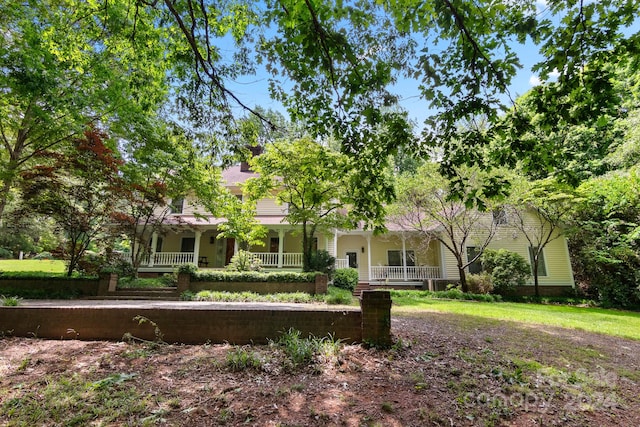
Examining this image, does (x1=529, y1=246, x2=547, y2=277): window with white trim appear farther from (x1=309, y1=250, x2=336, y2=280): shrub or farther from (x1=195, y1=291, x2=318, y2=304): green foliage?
(x1=195, y1=291, x2=318, y2=304): green foliage

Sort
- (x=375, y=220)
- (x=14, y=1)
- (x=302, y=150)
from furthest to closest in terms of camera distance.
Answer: (x=302, y=150) → (x=14, y=1) → (x=375, y=220)

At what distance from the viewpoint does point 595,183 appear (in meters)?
12.8

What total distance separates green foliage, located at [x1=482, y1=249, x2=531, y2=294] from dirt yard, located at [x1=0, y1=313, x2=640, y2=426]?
11248mm

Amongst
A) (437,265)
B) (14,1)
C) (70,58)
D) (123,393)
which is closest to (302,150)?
(70,58)

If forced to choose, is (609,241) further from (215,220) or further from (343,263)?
(215,220)

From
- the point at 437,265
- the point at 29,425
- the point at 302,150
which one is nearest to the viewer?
the point at 29,425

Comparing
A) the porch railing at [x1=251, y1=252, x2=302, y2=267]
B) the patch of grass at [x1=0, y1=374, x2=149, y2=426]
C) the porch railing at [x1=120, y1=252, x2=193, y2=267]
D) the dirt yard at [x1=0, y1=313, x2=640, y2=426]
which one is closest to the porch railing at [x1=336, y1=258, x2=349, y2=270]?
the porch railing at [x1=251, y1=252, x2=302, y2=267]

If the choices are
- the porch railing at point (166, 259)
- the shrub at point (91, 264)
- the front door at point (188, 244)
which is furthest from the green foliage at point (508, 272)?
the front door at point (188, 244)

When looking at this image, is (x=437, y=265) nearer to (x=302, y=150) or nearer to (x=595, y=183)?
(x=595, y=183)

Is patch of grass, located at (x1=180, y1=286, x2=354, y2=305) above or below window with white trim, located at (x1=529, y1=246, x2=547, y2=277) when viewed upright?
below

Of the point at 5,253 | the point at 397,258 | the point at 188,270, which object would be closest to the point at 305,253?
the point at 188,270

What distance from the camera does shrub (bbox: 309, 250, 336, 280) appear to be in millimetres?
14680

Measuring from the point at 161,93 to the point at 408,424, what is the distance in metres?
7.38

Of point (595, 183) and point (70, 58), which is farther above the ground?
point (70, 58)
